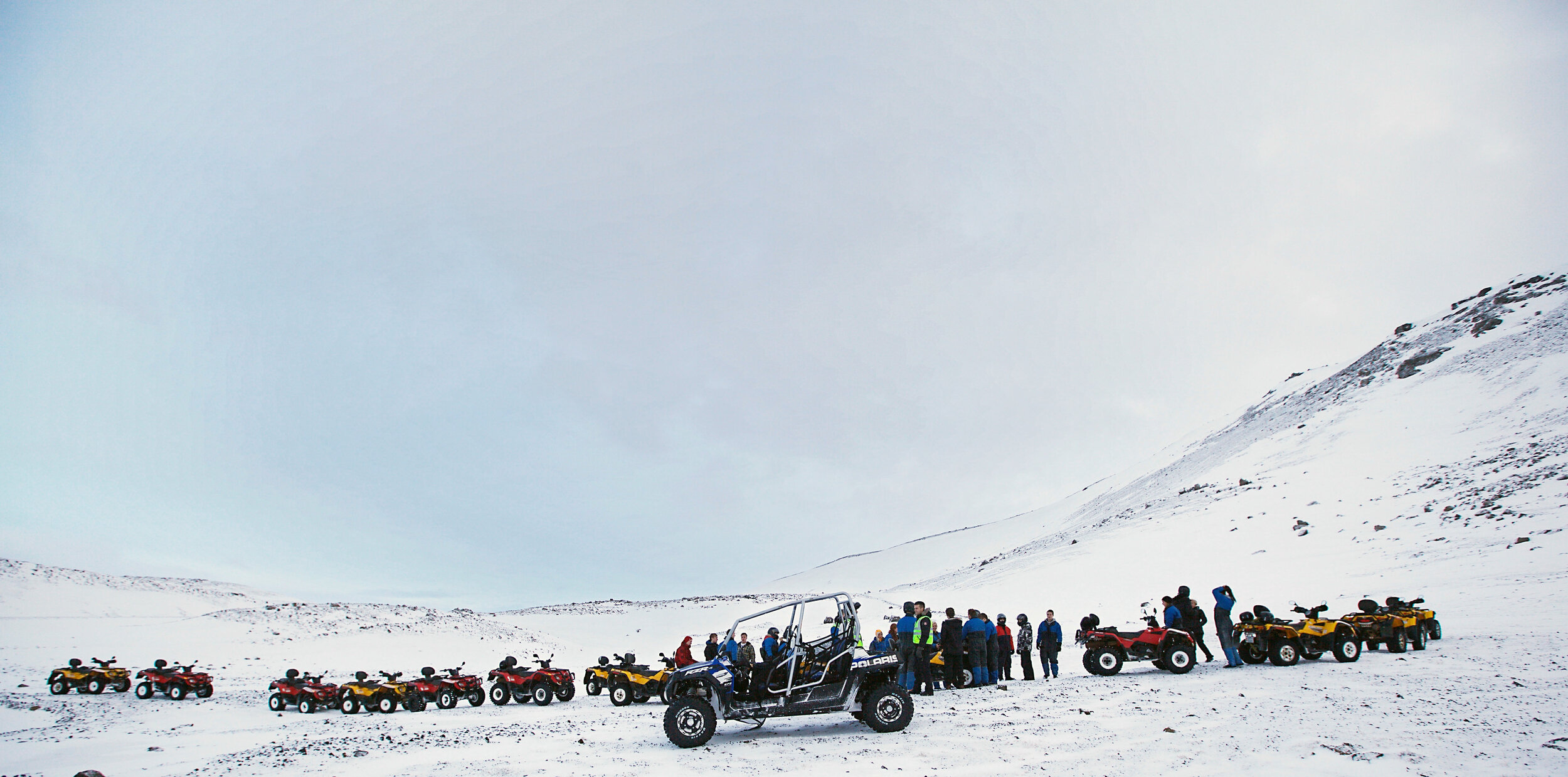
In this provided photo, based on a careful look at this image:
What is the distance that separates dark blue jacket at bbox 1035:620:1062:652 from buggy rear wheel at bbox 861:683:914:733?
18.9ft

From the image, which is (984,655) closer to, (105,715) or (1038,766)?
(1038,766)

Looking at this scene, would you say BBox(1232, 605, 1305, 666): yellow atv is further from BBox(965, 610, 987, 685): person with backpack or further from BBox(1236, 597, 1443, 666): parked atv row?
BBox(965, 610, 987, 685): person with backpack

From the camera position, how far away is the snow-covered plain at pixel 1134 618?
8547mm

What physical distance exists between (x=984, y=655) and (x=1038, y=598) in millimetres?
19036

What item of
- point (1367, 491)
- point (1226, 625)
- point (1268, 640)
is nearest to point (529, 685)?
point (1226, 625)

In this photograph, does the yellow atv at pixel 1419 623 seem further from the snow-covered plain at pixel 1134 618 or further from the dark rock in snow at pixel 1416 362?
the dark rock in snow at pixel 1416 362

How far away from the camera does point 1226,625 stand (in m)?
Answer: 13.5

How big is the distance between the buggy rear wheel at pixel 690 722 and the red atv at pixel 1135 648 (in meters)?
7.39

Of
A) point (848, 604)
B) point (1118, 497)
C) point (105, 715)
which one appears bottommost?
point (105, 715)

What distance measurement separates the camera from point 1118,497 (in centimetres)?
5919

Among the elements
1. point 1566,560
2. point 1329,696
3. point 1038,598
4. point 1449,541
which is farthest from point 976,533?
point 1329,696

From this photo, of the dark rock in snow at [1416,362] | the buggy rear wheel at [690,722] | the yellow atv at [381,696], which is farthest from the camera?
the dark rock in snow at [1416,362]

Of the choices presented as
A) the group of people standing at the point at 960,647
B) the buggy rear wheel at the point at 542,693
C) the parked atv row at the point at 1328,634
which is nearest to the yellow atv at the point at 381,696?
the buggy rear wheel at the point at 542,693

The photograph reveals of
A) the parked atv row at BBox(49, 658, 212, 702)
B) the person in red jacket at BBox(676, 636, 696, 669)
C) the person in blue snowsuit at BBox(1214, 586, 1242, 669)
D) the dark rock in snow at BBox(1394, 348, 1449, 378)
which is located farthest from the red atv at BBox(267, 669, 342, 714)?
the dark rock in snow at BBox(1394, 348, 1449, 378)
